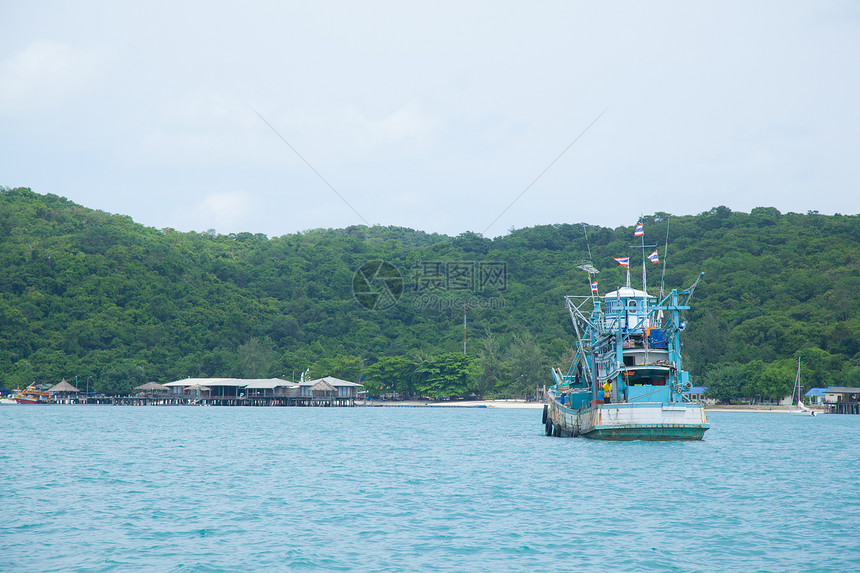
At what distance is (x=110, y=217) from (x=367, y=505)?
17994 centimetres

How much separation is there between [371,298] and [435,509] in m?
143

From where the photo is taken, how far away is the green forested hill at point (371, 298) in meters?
132

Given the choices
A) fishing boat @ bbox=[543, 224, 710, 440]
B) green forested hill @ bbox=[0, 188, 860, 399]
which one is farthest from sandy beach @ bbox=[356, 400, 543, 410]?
fishing boat @ bbox=[543, 224, 710, 440]

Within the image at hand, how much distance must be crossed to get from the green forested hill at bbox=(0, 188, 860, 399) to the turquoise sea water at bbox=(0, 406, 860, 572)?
85.9m

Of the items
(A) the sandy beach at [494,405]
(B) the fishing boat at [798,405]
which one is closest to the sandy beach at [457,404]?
(A) the sandy beach at [494,405]

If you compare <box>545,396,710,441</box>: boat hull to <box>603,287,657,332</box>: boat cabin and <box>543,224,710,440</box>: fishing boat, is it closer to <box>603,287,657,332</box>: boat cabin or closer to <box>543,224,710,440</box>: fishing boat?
Answer: <box>543,224,710,440</box>: fishing boat

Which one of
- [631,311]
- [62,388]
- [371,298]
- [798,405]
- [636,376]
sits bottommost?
[798,405]

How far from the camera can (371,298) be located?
556 feet

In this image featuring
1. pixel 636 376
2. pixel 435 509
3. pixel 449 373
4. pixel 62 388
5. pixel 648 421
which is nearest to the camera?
pixel 435 509

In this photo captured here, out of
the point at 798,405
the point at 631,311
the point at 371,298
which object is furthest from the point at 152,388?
the point at 631,311

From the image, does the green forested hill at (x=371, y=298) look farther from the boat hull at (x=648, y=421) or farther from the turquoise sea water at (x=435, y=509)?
the turquoise sea water at (x=435, y=509)

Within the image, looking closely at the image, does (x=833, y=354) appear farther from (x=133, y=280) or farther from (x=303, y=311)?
(x=133, y=280)

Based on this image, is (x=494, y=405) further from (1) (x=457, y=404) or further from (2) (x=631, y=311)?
(2) (x=631, y=311)

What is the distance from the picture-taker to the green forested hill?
131500 millimetres
